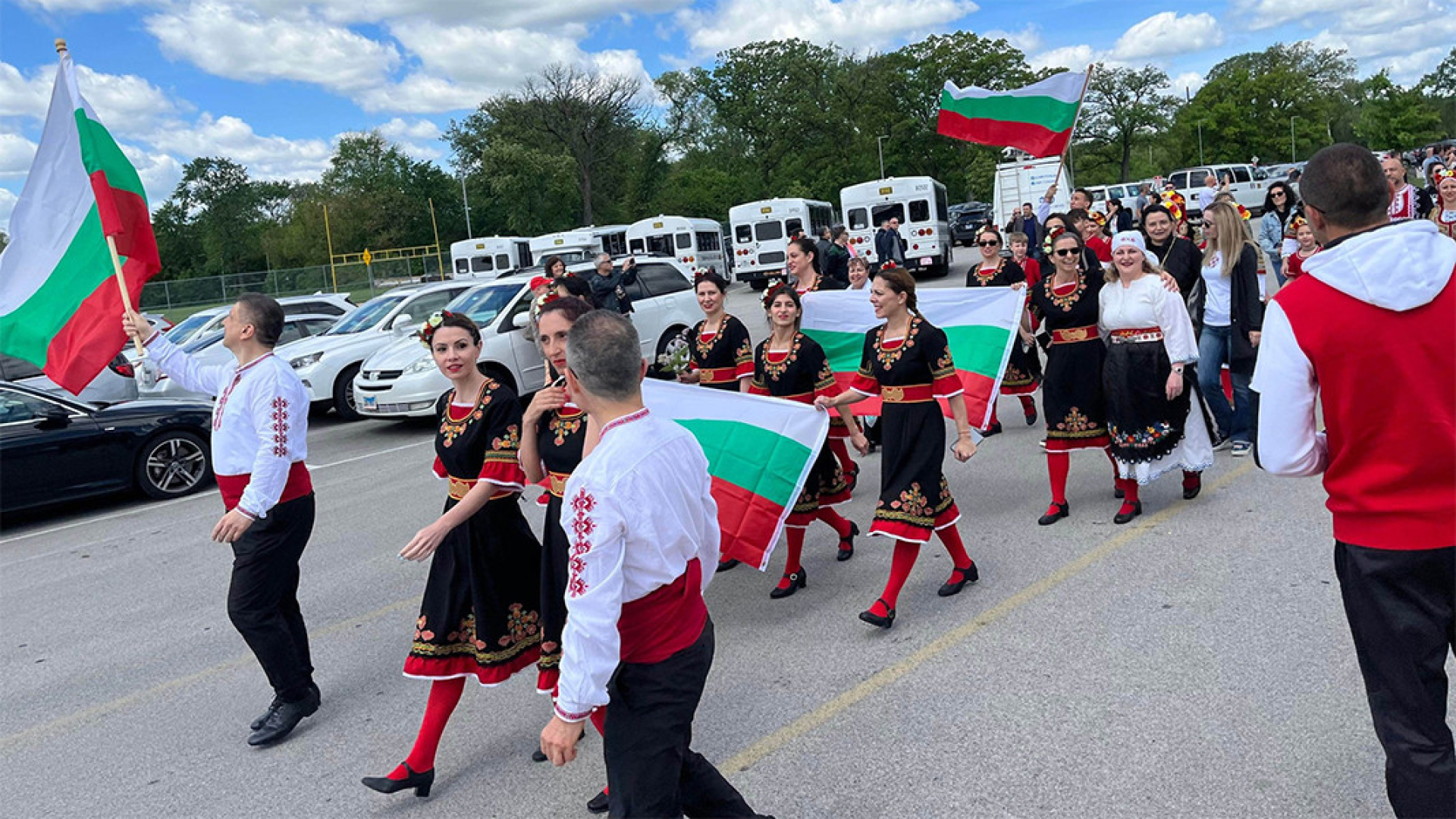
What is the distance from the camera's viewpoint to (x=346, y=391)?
14.4 metres

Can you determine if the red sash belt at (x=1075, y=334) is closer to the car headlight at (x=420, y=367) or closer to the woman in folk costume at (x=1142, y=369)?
the woman in folk costume at (x=1142, y=369)

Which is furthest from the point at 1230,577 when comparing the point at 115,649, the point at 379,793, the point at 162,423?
the point at 162,423

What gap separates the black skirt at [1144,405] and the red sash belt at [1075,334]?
0.21m

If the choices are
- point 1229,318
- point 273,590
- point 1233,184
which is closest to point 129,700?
point 273,590

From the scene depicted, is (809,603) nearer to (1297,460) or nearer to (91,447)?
(1297,460)

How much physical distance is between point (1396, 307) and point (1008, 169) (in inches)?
1155

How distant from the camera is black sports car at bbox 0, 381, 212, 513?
9688 mm

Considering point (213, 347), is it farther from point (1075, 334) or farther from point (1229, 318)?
point (1229, 318)

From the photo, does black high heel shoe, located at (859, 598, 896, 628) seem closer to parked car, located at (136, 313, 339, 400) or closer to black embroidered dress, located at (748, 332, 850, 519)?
black embroidered dress, located at (748, 332, 850, 519)

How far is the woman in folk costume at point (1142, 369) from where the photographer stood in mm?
6633

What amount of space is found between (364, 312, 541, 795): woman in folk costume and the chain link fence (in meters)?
39.0

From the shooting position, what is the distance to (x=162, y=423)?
1057 cm

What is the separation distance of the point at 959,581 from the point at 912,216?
85.7 ft

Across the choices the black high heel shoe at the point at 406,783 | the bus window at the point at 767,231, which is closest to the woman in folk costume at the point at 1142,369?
the black high heel shoe at the point at 406,783
